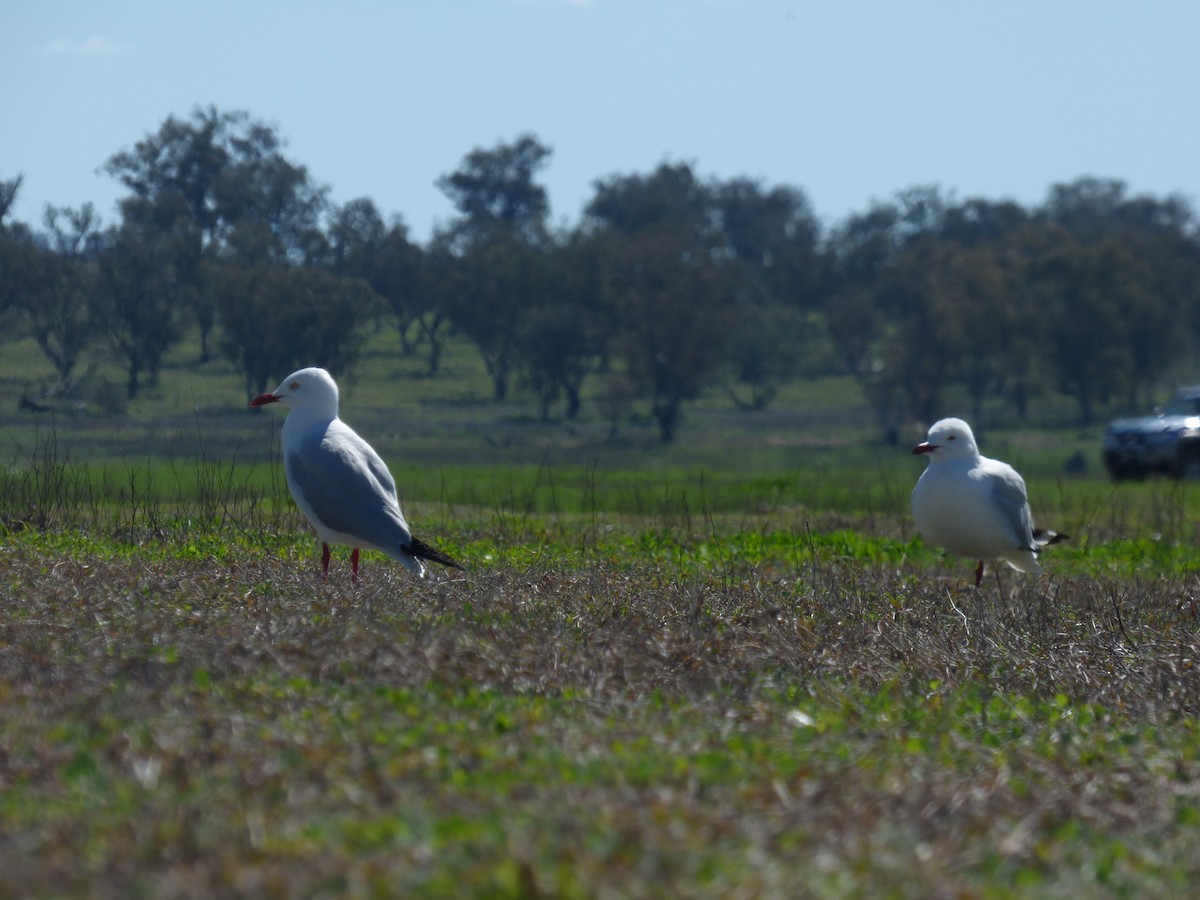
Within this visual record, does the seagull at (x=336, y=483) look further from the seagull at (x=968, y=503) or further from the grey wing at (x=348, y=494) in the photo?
the seagull at (x=968, y=503)

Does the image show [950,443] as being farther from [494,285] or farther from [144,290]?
[494,285]

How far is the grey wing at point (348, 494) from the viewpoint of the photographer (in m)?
9.37

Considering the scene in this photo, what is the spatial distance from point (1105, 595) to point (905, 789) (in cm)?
626

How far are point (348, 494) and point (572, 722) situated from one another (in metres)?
4.32

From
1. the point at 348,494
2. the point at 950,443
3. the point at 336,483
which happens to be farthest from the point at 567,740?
the point at 950,443

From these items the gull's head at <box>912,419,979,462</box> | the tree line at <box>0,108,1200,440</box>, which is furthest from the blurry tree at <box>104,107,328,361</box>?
the gull's head at <box>912,419,979,462</box>

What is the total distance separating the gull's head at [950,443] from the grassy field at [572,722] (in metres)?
0.96

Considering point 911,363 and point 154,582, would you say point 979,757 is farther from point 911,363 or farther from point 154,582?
point 911,363

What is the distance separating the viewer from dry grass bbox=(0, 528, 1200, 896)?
12.0 ft

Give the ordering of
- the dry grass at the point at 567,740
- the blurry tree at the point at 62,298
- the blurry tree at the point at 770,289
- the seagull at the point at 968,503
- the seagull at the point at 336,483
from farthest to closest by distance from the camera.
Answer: the blurry tree at the point at 770,289 < the blurry tree at the point at 62,298 < the seagull at the point at 968,503 < the seagull at the point at 336,483 < the dry grass at the point at 567,740

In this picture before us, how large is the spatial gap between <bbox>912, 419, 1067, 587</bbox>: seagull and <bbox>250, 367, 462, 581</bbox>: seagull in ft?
12.1

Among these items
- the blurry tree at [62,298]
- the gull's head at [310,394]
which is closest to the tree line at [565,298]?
the blurry tree at [62,298]

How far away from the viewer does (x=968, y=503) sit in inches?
439

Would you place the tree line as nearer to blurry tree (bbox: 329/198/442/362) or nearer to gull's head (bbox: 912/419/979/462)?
blurry tree (bbox: 329/198/442/362)
